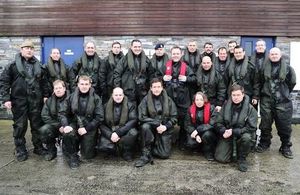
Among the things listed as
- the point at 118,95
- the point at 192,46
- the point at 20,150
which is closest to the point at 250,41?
the point at 192,46

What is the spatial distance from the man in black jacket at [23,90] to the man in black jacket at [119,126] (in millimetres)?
1252

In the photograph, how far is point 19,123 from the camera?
252 inches

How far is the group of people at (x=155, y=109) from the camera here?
6.10 m

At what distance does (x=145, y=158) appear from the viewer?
6164mm

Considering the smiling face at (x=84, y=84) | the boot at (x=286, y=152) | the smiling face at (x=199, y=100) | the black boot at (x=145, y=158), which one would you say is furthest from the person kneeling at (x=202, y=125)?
the smiling face at (x=84, y=84)

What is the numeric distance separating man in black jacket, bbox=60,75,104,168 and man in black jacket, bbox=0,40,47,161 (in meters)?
0.64

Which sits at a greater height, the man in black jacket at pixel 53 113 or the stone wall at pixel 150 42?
the stone wall at pixel 150 42

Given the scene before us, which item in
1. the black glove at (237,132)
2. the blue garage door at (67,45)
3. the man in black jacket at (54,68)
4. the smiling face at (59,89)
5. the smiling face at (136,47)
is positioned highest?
the blue garage door at (67,45)

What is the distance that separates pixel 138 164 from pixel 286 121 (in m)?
2.71

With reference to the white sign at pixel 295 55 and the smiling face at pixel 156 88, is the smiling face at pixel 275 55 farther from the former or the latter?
the white sign at pixel 295 55

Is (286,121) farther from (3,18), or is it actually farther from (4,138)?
(3,18)

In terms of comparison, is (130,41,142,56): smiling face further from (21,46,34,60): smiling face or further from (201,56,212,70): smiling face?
(21,46,34,60): smiling face

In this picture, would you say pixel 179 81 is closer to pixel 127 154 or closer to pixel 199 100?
pixel 199 100

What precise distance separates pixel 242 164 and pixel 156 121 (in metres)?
1.55
